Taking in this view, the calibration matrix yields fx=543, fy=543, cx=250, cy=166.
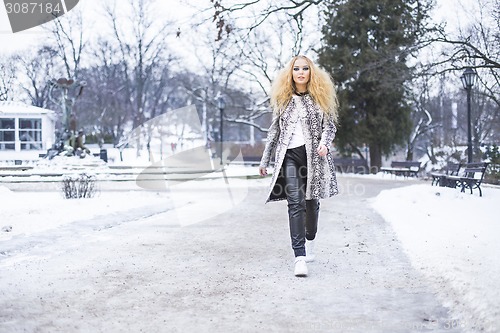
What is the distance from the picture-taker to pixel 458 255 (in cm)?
492

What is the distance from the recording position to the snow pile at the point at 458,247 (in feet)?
11.2

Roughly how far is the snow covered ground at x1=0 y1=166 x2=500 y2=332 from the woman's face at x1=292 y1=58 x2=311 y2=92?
1.92 meters

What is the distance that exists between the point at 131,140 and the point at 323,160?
43.3 m

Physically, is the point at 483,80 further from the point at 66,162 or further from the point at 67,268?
the point at 67,268

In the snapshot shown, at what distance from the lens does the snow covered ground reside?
374 centimetres

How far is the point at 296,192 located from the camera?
4.74m

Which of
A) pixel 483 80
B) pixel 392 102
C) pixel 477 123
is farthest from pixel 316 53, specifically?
pixel 477 123

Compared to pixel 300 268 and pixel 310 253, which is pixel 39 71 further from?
pixel 300 268

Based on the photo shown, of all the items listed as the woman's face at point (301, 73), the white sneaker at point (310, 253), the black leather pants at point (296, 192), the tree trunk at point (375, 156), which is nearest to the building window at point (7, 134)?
the tree trunk at point (375, 156)

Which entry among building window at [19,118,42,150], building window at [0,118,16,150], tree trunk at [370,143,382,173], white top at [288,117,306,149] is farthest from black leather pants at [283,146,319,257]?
tree trunk at [370,143,382,173]

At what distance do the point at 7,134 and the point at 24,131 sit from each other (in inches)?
131

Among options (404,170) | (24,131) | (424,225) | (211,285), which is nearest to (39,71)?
(24,131)

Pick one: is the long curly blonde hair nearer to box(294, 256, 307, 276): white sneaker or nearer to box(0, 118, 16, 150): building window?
box(294, 256, 307, 276): white sneaker

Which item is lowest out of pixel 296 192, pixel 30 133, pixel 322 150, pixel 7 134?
pixel 296 192
